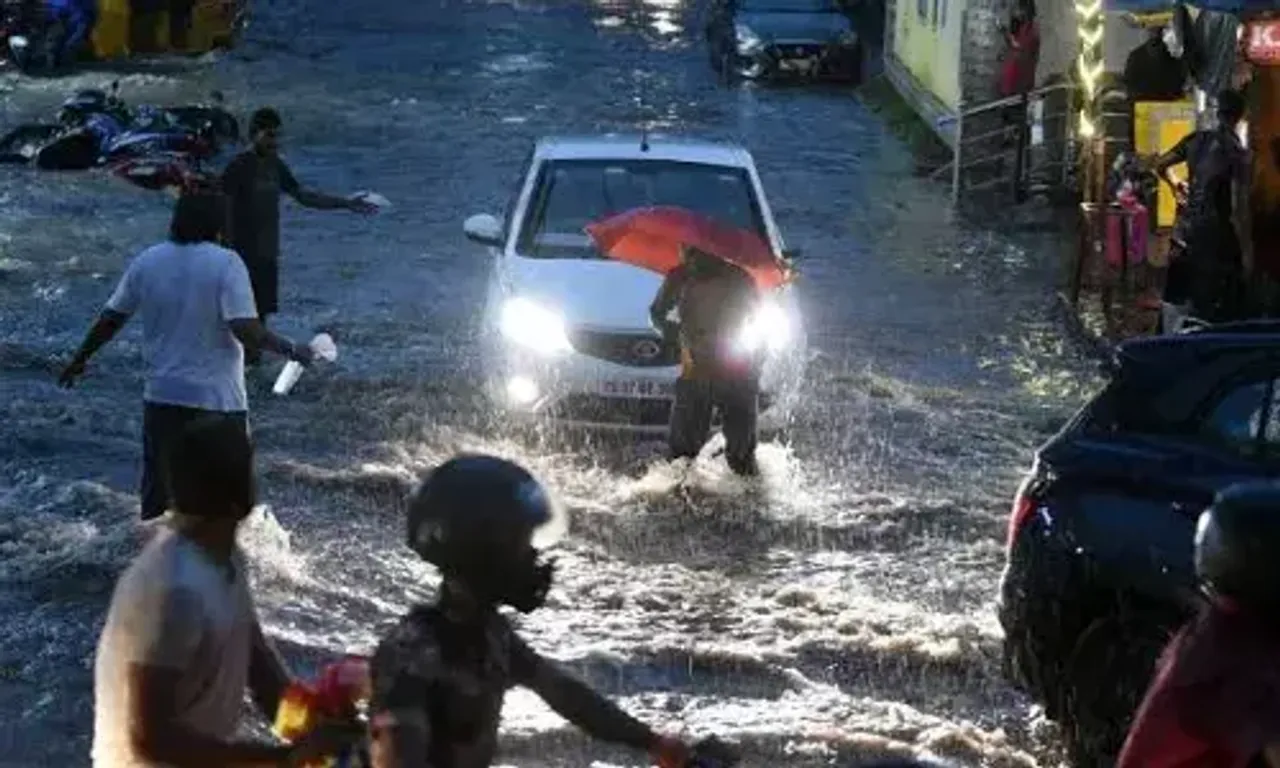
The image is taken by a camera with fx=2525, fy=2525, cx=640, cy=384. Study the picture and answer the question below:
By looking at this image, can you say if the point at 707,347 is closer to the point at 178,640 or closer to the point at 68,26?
the point at 178,640

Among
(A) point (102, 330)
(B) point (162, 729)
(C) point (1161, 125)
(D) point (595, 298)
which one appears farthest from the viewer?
(C) point (1161, 125)

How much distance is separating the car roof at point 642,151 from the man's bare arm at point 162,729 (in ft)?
32.4

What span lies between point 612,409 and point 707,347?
89 centimetres

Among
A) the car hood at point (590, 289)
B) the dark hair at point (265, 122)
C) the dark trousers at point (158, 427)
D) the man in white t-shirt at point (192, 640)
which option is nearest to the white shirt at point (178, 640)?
the man in white t-shirt at point (192, 640)

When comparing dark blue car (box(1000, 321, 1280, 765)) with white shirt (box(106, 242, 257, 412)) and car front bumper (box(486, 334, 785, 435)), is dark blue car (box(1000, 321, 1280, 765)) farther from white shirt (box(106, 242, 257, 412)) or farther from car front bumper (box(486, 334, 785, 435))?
car front bumper (box(486, 334, 785, 435))

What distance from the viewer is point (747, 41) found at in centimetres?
3553

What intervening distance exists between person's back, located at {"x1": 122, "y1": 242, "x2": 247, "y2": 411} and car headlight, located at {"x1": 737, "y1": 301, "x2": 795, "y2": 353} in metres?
3.53

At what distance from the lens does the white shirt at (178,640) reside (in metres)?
4.45

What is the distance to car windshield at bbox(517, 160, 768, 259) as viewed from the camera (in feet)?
45.2

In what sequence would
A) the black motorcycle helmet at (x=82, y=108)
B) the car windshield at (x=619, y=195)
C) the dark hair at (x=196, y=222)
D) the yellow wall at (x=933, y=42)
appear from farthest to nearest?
the yellow wall at (x=933, y=42) → the black motorcycle helmet at (x=82, y=108) → the car windshield at (x=619, y=195) → the dark hair at (x=196, y=222)

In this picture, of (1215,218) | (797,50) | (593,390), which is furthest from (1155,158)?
(797,50)

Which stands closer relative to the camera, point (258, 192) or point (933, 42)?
point (258, 192)

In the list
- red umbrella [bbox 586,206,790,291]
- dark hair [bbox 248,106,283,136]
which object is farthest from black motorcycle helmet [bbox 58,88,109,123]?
red umbrella [bbox 586,206,790,291]

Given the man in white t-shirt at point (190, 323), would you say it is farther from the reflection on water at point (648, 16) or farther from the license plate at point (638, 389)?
the reflection on water at point (648, 16)
